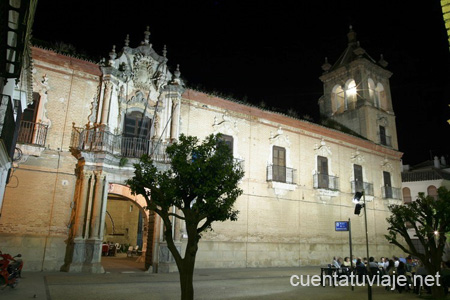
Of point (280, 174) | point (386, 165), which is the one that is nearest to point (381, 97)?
point (386, 165)

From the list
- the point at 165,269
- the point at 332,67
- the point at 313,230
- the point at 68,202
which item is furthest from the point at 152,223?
the point at 332,67

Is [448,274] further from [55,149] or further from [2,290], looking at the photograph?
[55,149]

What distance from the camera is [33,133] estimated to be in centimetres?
1373

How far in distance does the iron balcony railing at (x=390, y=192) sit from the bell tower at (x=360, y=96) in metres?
3.68

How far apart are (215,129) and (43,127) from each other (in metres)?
8.27

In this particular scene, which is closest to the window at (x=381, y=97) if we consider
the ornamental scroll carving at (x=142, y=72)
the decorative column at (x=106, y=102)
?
the ornamental scroll carving at (x=142, y=72)

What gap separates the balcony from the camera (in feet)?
47.2

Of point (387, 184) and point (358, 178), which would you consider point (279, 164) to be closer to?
point (358, 178)

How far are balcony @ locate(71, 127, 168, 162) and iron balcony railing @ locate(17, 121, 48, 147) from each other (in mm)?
1183

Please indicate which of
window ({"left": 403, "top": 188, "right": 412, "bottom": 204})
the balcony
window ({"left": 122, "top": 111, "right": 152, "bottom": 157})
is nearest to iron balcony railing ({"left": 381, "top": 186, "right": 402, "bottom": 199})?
window ({"left": 403, "top": 188, "right": 412, "bottom": 204})

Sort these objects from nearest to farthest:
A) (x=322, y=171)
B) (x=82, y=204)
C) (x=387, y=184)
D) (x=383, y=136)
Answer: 1. (x=82, y=204)
2. (x=322, y=171)
3. (x=387, y=184)
4. (x=383, y=136)

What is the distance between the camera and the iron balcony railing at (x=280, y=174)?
19.7 m

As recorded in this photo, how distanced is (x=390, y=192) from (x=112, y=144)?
20707 mm

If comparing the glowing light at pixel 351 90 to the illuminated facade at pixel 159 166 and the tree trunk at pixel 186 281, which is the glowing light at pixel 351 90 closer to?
the illuminated facade at pixel 159 166
